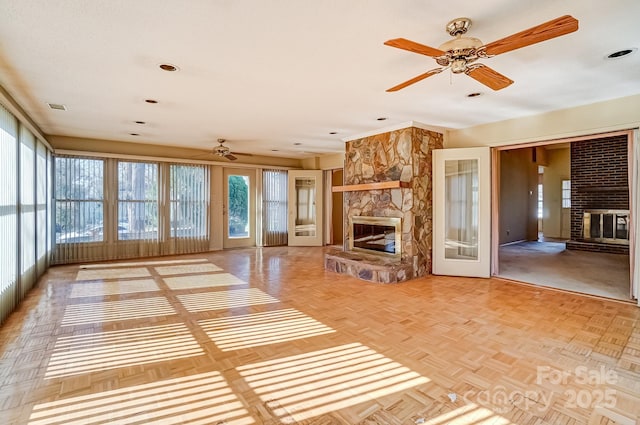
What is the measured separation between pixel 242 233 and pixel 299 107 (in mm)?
5167

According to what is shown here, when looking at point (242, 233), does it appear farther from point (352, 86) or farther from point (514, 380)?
point (514, 380)

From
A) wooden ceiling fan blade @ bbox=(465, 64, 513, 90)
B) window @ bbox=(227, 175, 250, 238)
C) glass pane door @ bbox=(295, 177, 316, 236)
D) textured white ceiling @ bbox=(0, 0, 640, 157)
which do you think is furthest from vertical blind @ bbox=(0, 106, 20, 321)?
glass pane door @ bbox=(295, 177, 316, 236)

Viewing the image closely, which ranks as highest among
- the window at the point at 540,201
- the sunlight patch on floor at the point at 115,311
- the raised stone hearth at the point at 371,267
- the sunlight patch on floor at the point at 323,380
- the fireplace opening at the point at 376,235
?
the window at the point at 540,201

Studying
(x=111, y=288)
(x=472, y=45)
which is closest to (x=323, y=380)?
(x=472, y=45)

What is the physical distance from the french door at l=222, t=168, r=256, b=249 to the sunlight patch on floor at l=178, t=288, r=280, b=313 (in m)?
4.36

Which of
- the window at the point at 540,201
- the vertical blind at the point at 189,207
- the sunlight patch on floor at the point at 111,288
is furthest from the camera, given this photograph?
the window at the point at 540,201

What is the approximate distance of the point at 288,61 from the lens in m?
2.98

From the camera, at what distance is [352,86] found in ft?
11.9

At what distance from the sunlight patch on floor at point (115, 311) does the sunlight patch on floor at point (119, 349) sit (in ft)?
1.41

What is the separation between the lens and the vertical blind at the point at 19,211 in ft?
11.2

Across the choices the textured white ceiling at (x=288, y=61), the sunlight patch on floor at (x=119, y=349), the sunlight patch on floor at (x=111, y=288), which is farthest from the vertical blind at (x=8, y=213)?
the sunlight patch on floor at (x=119, y=349)

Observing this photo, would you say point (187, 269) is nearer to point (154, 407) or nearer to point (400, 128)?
point (154, 407)

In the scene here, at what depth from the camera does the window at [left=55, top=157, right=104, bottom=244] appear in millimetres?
6344

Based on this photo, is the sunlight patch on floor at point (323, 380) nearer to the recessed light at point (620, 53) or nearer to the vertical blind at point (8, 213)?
the vertical blind at point (8, 213)
